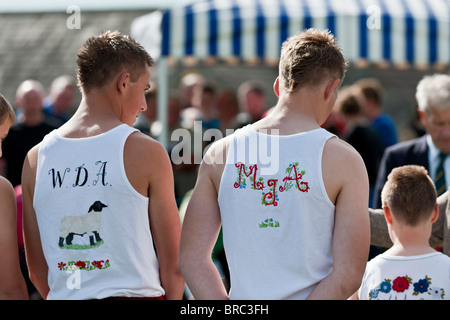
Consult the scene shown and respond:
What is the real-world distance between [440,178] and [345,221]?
190cm

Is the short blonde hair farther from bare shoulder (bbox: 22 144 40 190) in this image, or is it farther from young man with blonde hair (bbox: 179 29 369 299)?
young man with blonde hair (bbox: 179 29 369 299)

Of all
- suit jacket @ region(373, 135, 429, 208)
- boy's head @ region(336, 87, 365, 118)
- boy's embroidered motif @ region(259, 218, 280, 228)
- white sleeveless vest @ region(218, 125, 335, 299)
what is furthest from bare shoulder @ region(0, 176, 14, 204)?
boy's head @ region(336, 87, 365, 118)

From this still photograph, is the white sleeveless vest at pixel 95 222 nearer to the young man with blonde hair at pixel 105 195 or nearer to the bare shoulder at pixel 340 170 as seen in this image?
the young man with blonde hair at pixel 105 195

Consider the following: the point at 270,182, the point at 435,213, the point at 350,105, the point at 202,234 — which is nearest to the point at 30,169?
the point at 202,234

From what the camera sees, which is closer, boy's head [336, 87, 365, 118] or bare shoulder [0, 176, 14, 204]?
bare shoulder [0, 176, 14, 204]

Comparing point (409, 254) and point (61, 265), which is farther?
point (409, 254)

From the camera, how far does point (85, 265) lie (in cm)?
267

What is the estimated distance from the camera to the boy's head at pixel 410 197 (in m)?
3.04

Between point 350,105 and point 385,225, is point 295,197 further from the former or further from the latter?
point 350,105

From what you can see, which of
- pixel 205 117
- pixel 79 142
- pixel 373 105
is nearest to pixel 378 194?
pixel 79 142

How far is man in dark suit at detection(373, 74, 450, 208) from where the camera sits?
169 inches

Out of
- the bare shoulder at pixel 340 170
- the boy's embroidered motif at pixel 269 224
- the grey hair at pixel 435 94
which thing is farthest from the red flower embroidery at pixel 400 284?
the grey hair at pixel 435 94

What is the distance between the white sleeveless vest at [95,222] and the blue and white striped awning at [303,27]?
441 cm
